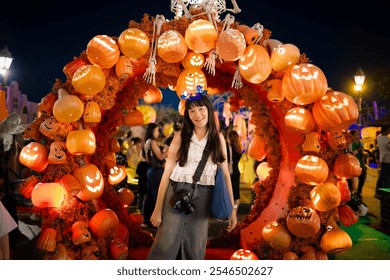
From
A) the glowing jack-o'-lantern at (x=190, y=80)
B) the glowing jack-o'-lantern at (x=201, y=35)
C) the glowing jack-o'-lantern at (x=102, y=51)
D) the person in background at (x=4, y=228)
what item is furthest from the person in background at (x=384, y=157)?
the person in background at (x=4, y=228)

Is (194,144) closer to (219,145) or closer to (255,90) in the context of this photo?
(219,145)

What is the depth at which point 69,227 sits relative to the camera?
4.75m

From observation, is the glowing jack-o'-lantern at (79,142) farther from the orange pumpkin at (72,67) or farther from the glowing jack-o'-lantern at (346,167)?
the glowing jack-o'-lantern at (346,167)

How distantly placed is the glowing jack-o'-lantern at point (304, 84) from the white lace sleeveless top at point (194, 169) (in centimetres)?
111

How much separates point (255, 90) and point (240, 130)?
831cm

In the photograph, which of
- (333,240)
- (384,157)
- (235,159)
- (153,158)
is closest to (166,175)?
(333,240)

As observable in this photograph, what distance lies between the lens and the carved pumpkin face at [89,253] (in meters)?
4.73

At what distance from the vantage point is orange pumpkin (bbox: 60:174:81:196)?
4621 millimetres

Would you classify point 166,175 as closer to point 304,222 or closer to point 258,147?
point 304,222

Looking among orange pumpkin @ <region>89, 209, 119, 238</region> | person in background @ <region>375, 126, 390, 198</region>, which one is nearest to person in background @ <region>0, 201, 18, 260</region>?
orange pumpkin @ <region>89, 209, 119, 238</region>

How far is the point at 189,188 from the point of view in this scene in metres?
4.14

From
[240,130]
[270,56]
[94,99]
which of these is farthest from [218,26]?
[240,130]

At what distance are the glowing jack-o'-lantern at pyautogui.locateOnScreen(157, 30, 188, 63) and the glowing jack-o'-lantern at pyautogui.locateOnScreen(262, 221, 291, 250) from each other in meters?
2.10

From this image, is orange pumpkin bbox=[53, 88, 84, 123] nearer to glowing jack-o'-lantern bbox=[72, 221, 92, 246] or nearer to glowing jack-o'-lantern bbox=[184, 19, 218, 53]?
glowing jack-o'-lantern bbox=[72, 221, 92, 246]
